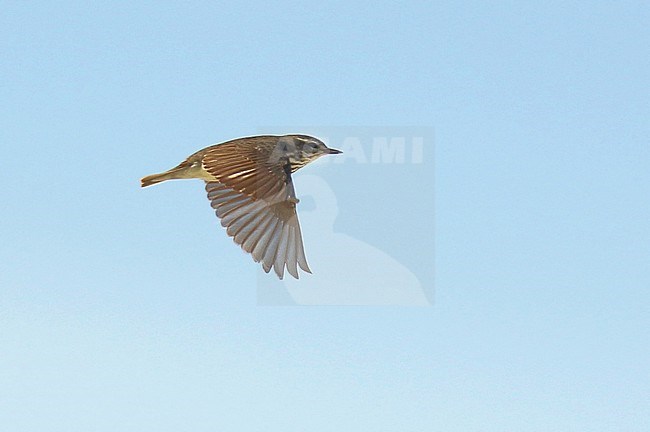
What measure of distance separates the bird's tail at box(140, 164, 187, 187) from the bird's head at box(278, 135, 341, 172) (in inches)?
21.1

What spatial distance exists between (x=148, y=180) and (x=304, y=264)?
3.17 ft

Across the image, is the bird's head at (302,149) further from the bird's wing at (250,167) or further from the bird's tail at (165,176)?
the bird's tail at (165,176)

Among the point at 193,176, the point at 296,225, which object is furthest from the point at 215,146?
the point at 296,225

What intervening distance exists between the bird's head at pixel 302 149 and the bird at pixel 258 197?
0.04 ft

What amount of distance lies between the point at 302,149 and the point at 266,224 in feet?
1.67

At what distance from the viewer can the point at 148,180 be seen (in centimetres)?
638

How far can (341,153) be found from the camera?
636cm

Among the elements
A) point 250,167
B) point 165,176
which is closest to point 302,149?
point 250,167

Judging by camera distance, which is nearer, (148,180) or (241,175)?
(241,175)

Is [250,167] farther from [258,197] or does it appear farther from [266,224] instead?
[266,224]

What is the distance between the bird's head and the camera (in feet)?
20.7

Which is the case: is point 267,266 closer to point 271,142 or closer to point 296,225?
point 296,225

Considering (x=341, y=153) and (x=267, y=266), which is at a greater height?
(x=341, y=153)

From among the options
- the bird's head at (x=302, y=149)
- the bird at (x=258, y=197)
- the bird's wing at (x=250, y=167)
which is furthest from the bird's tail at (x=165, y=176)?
the bird's head at (x=302, y=149)
